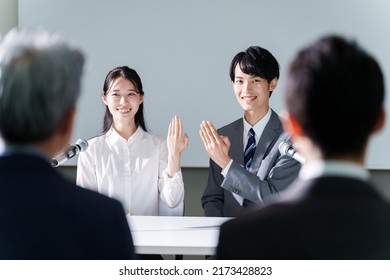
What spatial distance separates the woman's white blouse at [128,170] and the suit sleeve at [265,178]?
0.89ft

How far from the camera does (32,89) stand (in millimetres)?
556

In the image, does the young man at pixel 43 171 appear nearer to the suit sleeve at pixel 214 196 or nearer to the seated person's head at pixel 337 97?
the seated person's head at pixel 337 97

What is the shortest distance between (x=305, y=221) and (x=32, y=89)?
27 centimetres

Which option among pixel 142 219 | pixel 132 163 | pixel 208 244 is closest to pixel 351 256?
pixel 208 244

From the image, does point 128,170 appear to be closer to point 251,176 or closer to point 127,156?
point 127,156

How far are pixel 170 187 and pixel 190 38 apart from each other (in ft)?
2.95

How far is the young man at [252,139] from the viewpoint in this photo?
159 centimetres

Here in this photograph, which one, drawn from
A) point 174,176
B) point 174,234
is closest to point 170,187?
point 174,176

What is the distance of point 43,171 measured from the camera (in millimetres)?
573

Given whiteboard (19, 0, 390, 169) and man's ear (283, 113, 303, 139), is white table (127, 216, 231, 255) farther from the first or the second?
whiteboard (19, 0, 390, 169)

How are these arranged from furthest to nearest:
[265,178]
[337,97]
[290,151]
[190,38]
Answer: [190,38] → [265,178] → [290,151] → [337,97]

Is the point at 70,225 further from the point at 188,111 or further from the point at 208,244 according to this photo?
the point at 188,111

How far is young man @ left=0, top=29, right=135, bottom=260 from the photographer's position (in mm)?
556

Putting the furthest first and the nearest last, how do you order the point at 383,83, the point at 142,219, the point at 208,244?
the point at 142,219, the point at 208,244, the point at 383,83
